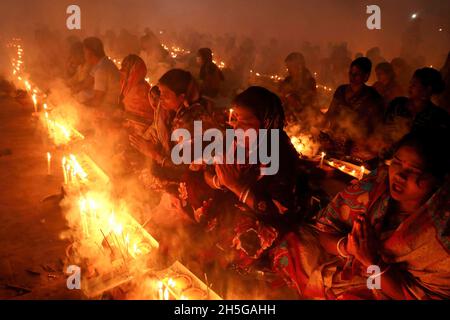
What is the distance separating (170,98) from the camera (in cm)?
373

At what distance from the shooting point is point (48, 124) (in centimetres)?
579

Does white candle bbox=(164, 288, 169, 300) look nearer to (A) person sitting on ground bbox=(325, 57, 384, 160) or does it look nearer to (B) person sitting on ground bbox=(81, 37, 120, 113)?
(A) person sitting on ground bbox=(325, 57, 384, 160)

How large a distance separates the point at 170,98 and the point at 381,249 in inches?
107

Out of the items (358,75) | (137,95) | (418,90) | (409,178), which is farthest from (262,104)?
(137,95)

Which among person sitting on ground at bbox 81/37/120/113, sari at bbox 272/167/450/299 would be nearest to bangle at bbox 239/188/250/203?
sari at bbox 272/167/450/299

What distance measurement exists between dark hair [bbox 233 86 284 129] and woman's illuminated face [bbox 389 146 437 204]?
1086 millimetres

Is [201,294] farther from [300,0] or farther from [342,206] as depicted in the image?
[300,0]

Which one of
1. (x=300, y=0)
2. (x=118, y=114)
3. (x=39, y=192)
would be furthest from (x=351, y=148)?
(x=300, y=0)

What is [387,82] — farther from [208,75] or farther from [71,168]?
[71,168]

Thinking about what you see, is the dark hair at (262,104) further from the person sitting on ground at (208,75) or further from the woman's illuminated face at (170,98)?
the person sitting on ground at (208,75)

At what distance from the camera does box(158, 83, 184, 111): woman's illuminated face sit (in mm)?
3691

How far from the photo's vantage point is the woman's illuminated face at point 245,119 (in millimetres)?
2727

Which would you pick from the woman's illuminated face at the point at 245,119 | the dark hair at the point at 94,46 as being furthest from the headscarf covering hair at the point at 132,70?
the woman's illuminated face at the point at 245,119

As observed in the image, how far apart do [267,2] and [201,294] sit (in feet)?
39.2
